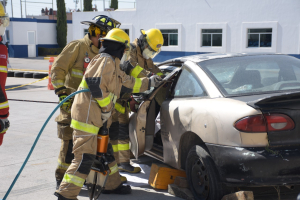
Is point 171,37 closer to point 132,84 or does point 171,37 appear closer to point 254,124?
point 132,84

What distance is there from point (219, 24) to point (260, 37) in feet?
9.83

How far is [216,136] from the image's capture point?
142 inches

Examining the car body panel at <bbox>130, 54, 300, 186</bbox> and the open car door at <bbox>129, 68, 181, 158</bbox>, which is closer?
the car body panel at <bbox>130, 54, 300, 186</bbox>

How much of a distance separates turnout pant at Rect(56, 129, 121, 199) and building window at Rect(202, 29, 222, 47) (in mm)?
25408

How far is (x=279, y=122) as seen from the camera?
134 inches

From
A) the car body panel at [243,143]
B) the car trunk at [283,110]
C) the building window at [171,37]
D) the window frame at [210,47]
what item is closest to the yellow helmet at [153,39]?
the car body panel at [243,143]

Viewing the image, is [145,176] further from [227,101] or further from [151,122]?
[227,101]

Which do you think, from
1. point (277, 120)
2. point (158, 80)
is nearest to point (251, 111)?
point (277, 120)

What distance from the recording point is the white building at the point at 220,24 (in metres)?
25.6

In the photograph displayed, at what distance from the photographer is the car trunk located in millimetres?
3406

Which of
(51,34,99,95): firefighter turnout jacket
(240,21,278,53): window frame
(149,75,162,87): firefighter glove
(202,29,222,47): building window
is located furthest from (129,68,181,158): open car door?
(202,29,222,47): building window

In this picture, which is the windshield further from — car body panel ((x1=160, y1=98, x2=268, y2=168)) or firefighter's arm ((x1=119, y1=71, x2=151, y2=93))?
firefighter's arm ((x1=119, y1=71, x2=151, y2=93))

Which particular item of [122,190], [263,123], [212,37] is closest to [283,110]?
[263,123]

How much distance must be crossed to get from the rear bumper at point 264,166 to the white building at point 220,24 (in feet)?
77.5
